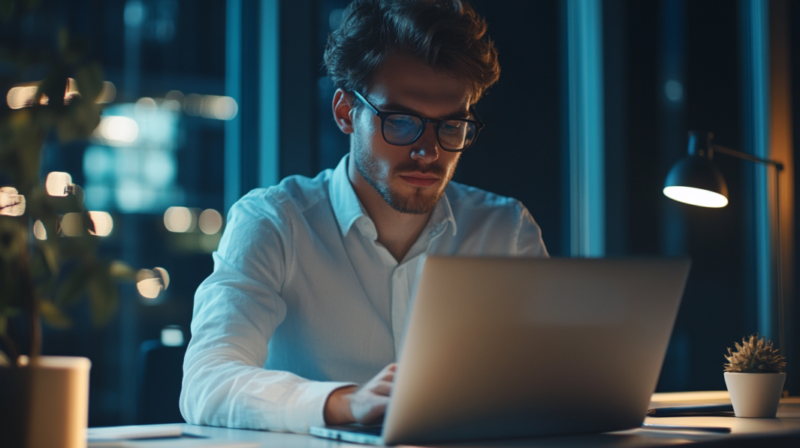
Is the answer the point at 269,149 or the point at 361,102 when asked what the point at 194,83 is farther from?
the point at 361,102

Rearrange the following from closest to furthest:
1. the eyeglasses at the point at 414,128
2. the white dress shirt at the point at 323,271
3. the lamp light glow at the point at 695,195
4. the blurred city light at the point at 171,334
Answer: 1. the white dress shirt at the point at 323,271
2. the eyeglasses at the point at 414,128
3. the lamp light glow at the point at 695,195
4. the blurred city light at the point at 171,334

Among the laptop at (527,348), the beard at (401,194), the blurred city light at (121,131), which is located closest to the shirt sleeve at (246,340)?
the laptop at (527,348)

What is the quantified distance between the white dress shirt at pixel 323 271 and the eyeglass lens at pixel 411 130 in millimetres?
185

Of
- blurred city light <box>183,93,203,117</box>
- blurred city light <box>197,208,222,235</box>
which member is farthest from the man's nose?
blurred city light <box>183,93,203,117</box>

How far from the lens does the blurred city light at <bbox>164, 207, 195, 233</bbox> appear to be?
10.6 ft

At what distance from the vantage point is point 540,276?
855 millimetres

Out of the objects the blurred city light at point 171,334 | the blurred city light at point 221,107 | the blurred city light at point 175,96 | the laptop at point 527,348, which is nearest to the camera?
the laptop at point 527,348

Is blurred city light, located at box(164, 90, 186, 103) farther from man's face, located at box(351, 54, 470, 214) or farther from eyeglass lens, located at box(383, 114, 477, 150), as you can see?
eyeglass lens, located at box(383, 114, 477, 150)

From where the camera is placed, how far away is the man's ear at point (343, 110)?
1.86 metres

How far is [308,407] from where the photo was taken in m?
1.03

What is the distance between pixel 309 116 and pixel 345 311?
3.10 ft

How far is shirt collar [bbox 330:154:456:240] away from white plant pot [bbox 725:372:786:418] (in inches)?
29.1

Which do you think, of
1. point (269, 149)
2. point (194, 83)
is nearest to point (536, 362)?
point (269, 149)

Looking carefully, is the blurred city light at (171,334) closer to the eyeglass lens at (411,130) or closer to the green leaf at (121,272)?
the eyeglass lens at (411,130)
